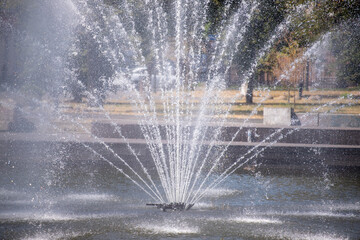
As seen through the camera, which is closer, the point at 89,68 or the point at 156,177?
the point at 156,177

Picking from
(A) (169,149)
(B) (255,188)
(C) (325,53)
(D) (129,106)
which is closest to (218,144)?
(A) (169,149)

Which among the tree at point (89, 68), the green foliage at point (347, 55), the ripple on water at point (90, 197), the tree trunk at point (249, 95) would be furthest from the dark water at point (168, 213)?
the green foliage at point (347, 55)

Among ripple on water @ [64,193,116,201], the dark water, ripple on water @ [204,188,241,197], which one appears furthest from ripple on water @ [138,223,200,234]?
ripple on water @ [204,188,241,197]

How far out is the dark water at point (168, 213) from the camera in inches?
211

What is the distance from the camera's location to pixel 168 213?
19.6 feet

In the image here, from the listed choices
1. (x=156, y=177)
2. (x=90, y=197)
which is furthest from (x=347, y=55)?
(x=90, y=197)

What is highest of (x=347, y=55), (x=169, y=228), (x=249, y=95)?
(x=347, y=55)

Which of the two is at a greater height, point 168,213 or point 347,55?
point 347,55

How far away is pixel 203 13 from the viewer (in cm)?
1900

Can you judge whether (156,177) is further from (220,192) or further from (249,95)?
(249,95)

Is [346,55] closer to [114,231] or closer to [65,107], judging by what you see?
[65,107]

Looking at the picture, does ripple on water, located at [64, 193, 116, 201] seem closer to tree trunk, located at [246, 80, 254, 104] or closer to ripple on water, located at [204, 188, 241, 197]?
ripple on water, located at [204, 188, 241, 197]

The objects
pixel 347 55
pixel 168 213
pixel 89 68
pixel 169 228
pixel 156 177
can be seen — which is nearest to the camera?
pixel 169 228

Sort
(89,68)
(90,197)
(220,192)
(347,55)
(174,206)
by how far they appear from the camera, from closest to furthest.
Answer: (174,206), (90,197), (220,192), (89,68), (347,55)
